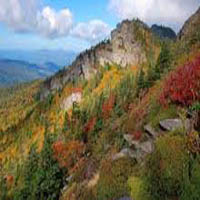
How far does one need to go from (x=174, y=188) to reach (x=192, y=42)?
31150 millimetres

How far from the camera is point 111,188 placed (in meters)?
26.9

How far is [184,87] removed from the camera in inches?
1158

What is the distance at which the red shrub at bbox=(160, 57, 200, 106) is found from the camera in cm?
2842

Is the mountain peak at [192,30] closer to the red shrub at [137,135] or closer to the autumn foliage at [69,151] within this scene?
the red shrub at [137,135]

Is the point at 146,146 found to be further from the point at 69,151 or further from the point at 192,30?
the point at 69,151

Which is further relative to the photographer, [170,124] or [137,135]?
[137,135]

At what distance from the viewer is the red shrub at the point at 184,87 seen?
28.4 meters

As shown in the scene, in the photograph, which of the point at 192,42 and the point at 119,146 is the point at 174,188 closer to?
the point at 119,146

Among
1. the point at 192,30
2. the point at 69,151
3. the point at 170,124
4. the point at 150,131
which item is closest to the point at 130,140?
the point at 150,131

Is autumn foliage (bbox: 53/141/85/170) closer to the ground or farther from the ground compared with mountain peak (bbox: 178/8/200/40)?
closer to the ground

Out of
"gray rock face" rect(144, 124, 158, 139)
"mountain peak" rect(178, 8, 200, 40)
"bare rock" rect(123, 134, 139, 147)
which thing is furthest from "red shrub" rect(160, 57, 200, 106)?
"mountain peak" rect(178, 8, 200, 40)

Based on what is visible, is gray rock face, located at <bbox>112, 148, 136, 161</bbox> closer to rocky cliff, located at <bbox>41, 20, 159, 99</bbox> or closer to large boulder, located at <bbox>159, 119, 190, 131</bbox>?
large boulder, located at <bbox>159, 119, 190, 131</bbox>

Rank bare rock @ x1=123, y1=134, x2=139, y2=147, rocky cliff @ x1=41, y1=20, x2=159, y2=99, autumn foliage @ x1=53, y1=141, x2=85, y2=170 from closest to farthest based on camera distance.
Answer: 1. bare rock @ x1=123, y1=134, x2=139, y2=147
2. autumn foliage @ x1=53, y1=141, x2=85, y2=170
3. rocky cliff @ x1=41, y1=20, x2=159, y2=99

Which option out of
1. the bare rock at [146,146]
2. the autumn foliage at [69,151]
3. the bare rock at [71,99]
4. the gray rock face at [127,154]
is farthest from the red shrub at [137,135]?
the bare rock at [71,99]
